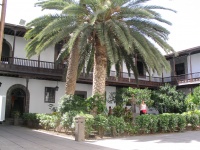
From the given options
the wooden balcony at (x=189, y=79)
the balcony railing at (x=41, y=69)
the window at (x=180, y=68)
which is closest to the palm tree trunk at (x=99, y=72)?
the balcony railing at (x=41, y=69)

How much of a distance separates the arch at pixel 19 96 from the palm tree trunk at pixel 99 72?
31.9 feet

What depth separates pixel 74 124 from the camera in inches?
430

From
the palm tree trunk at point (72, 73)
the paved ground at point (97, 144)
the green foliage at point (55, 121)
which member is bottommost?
the paved ground at point (97, 144)

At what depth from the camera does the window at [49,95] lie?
21.9 meters

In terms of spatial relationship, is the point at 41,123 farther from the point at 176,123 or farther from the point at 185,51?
the point at 185,51

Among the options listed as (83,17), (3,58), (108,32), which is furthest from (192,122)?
(3,58)

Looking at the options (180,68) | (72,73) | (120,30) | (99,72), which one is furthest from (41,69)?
(180,68)

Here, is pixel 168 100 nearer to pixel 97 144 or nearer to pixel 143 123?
pixel 143 123

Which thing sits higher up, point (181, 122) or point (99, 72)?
point (99, 72)

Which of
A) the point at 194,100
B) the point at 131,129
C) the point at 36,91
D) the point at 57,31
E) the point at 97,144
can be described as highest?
the point at 57,31

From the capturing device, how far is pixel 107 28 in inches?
504

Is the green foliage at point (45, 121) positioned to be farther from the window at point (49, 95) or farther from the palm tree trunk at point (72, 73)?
the window at point (49, 95)

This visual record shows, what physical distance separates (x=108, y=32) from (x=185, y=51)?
1420cm

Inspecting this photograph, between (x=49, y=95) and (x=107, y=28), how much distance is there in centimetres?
1134
